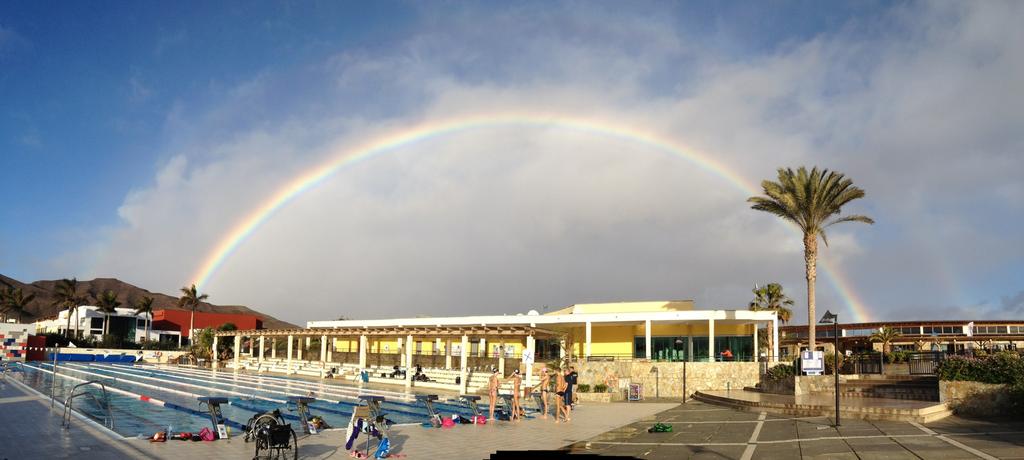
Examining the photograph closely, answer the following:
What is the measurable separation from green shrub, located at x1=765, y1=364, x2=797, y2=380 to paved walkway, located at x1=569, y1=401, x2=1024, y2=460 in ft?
42.4

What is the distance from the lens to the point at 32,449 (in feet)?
38.6

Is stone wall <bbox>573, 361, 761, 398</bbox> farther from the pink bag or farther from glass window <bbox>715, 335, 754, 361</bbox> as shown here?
the pink bag

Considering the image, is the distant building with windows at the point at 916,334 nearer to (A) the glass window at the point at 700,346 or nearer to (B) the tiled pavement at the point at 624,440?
(A) the glass window at the point at 700,346

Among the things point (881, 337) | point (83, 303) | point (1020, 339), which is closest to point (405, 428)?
point (881, 337)

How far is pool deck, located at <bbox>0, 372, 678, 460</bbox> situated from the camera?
463 inches

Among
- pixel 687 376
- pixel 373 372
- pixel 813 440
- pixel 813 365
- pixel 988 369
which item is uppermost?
pixel 988 369

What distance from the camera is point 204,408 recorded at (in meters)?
24.4

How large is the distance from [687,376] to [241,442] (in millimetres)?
26701

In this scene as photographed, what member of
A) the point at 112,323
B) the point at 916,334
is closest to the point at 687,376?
the point at 916,334

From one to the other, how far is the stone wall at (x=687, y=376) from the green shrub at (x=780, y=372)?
148 centimetres

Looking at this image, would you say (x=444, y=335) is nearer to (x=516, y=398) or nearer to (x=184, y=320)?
(x=516, y=398)

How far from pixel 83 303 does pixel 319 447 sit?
113 metres

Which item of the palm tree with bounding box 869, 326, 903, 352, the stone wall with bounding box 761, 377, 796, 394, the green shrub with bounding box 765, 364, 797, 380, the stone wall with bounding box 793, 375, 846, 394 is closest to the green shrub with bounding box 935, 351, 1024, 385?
the stone wall with bounding box 793, 375, 846, 394

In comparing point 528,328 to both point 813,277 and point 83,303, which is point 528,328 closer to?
point 813,277
